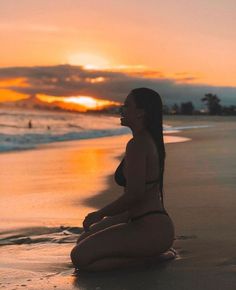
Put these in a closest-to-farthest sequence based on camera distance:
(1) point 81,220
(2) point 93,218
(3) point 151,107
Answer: (3) point 151,107, (2) point 93,218, (1) point 81,220

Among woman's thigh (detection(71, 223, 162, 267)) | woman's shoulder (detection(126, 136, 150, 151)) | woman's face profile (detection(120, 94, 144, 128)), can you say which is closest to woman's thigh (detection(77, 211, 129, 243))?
woman's thigh (detection(71, 223, 162, 267))

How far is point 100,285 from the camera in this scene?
398 cm

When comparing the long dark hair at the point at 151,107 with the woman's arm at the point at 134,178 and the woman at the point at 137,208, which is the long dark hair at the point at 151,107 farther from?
the woman's arm at the point at 134,178

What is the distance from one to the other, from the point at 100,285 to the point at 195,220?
250cm

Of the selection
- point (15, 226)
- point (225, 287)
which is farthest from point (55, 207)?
point (225, 287)

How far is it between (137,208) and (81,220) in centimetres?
226

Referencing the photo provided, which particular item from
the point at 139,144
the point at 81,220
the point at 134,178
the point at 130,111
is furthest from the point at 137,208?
the point at 81,220

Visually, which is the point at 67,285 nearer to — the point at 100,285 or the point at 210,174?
the point at 100,285

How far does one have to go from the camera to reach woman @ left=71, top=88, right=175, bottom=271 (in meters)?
4.34

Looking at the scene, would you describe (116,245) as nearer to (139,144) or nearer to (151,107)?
(139,144)

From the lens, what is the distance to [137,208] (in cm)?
443

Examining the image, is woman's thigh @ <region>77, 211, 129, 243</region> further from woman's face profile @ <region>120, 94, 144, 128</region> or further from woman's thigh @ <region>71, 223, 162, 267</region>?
woman's face profile @ <region>120, 94, 144, 128</region>

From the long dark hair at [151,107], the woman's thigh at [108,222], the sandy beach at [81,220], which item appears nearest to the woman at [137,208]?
the long dark hair at [151,107]

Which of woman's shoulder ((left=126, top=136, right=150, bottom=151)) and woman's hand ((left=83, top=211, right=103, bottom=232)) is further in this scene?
woman's hand ((left=83, top=211, right=103, bottom=232))
